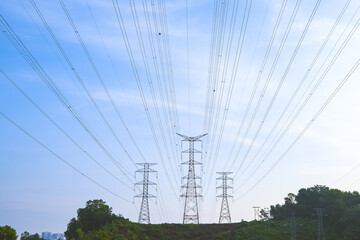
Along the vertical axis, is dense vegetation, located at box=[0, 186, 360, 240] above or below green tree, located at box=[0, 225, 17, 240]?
above

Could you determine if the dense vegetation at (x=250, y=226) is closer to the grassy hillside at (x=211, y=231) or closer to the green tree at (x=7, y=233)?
the grassy hillside at (x=211, y=231)

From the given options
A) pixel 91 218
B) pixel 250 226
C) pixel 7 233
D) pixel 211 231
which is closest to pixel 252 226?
pixel 250 226

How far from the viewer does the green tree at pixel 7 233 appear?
174ft

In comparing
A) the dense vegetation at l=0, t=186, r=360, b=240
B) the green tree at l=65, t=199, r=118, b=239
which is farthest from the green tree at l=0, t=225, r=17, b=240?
the green tree at l=65, t=199, r=118, b=239

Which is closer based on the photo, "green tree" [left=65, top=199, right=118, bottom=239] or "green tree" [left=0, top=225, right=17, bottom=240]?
"green tree" [left=0, top=225, right=17, bottom=240]

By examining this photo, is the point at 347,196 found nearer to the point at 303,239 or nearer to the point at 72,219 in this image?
the point at 303,239

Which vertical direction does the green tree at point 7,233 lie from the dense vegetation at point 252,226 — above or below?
below

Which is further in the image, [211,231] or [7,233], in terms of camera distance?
[211,231]

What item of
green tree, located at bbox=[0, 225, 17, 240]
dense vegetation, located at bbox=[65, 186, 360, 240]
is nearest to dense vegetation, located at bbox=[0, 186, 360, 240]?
dense vegetation, located at bbox=[65, 186, 360, 240]

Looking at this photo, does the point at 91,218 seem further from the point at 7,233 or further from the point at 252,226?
the point at 252,226

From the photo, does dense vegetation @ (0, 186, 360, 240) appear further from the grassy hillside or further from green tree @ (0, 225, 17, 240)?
green tree @ (0, 225, 17, 240)

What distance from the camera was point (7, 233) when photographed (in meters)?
53.7

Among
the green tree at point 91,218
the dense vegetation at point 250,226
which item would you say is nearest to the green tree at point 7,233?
the dense vegetation at point 250,226

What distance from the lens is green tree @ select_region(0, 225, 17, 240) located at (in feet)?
174
